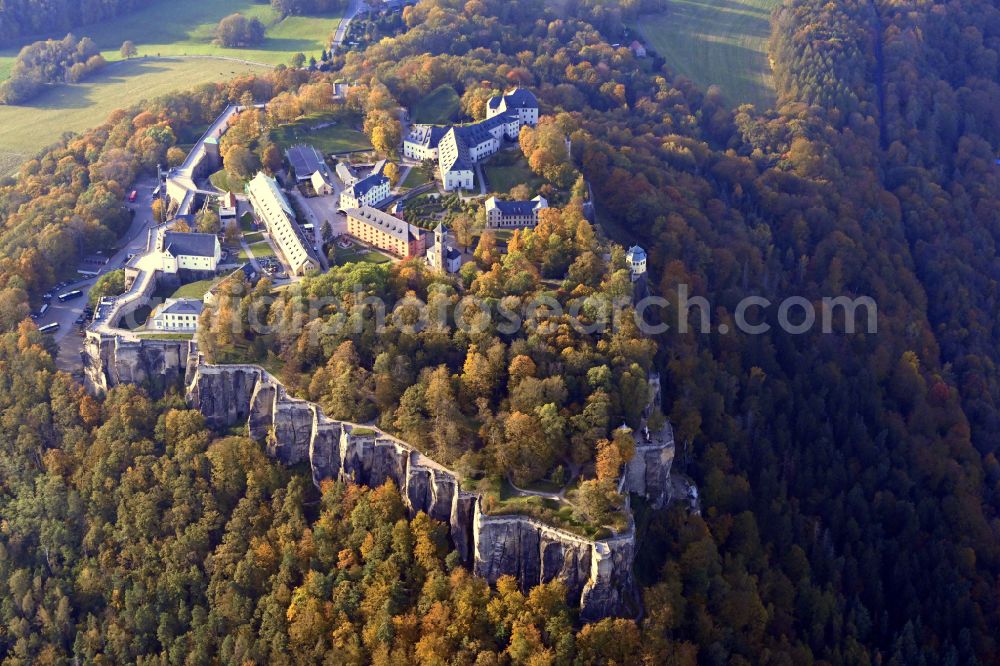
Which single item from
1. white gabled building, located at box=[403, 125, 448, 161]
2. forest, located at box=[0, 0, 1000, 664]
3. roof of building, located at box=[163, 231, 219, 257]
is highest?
white gabled building, located at box=[403, 125, 448, 161]

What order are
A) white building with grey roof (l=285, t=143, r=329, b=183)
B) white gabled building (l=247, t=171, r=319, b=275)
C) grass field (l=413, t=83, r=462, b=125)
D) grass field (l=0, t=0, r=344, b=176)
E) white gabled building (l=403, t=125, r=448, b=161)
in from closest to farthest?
white gabled building (l=247, t=171, r=319, b=275)
white building with grey roof (l=285, t=143, r=329, b=183)
white gabled building (l=403, t=125, r=448, b=161)
grass field (l=413, t=83, r=462, b=125)
grass field (l=0, t=0, r=344, b=176)

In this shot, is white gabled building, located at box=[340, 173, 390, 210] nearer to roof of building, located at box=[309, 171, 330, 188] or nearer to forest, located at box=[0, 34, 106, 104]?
roof of building, located at box=[309, 171, 330, 188]

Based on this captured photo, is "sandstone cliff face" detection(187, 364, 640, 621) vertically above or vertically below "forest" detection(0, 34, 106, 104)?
below

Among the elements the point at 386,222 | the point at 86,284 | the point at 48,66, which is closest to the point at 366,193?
the point at 386,222

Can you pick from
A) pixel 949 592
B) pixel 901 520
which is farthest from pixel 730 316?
Result: pixel 949 592

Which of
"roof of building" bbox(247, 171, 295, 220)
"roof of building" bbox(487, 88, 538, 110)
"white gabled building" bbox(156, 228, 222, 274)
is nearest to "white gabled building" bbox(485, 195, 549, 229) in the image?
"roof of building" bbox(247, 171, 295, 220)

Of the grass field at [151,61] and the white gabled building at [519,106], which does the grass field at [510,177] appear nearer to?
the white gabled building at [519,106]

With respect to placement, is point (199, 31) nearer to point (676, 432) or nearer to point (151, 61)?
point (151, 61)
